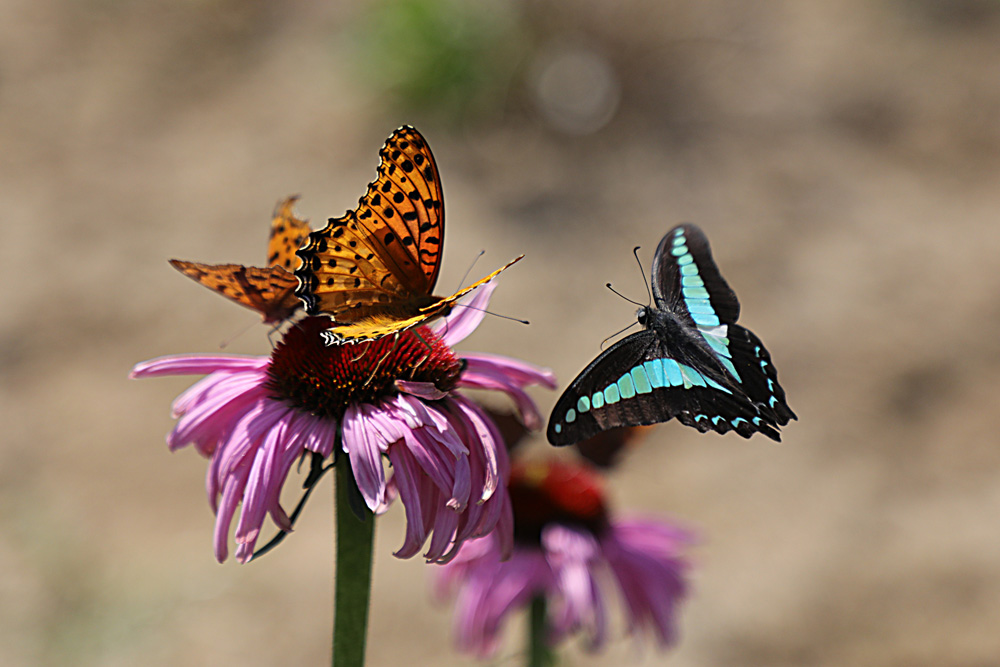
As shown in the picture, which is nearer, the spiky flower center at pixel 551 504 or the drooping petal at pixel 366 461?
the drooping petal at pixel 366 461

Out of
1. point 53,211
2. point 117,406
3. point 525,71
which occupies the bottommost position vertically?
point 117,406

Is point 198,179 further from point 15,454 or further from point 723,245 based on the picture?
point 723,245

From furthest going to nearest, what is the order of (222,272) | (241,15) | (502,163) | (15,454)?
(241,15) → (502,163) → (15,454) → (222,272)

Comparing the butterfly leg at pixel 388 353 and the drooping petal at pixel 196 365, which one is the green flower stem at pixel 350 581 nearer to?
the butterfly leg at pixel 388 353

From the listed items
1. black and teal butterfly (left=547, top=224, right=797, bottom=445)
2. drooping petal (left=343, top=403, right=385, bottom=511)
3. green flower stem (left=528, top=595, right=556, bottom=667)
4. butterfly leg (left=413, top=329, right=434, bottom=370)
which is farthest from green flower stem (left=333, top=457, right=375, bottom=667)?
green flower stem (left=528, top=595, right=556, bottom=667)

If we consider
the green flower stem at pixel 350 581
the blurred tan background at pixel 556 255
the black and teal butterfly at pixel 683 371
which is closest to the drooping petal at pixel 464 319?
the black and teal butterfly at pixel 683 371

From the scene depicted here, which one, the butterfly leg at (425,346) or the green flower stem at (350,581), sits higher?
the butterfly leg at (425,346)

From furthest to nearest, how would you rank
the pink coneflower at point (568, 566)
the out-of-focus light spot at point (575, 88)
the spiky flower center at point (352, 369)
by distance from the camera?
the out-of-focus light spot at point (575, 88) < the pink coneflower at point (568, 566) < the spiky flower center at point (352, 369)

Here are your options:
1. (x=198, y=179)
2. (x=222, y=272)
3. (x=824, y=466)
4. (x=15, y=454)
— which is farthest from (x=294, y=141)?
(x=222, y=272)
